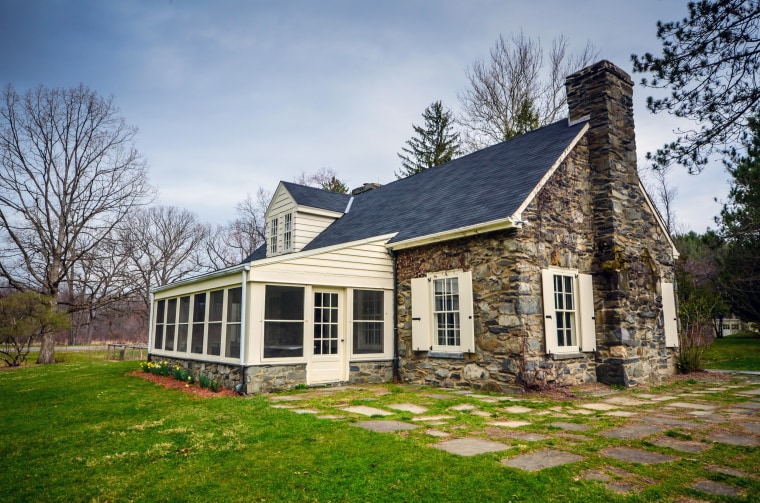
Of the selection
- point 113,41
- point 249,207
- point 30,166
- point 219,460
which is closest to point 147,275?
point 249,207

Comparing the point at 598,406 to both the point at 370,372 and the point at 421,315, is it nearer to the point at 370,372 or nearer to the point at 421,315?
the point at 421,315

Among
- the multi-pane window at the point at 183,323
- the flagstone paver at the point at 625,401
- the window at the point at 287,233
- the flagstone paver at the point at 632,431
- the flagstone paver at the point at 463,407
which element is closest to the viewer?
the flagstone paver at the point at 632,431

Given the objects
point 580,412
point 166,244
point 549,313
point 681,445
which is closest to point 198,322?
point 549,313

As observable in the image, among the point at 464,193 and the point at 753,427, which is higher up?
the point at 464,193

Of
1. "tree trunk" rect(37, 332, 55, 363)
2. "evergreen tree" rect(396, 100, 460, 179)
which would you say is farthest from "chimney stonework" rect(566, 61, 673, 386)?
"tree trunk" rect(37, 332, 55, 363)

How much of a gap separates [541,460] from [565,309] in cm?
561

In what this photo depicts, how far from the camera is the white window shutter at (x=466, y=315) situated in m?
8.95

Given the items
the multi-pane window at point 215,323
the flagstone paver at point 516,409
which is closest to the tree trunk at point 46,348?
the multi-pane window at point 215,323

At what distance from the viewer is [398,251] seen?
35.8 feet

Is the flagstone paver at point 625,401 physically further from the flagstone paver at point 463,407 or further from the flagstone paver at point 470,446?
the flagstone paver at point 470,446

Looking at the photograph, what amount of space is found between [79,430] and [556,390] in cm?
734

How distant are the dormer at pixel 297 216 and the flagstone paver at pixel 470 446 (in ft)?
35.5

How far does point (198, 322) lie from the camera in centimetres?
1111

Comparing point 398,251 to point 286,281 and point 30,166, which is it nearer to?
point 286,281
